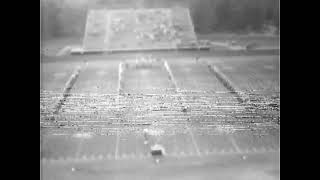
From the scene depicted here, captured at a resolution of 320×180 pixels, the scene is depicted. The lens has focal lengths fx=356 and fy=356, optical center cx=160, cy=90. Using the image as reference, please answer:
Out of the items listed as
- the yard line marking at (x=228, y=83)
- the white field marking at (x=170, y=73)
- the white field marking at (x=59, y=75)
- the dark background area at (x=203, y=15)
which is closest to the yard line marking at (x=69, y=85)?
the white field marking at (x=59, y=75)

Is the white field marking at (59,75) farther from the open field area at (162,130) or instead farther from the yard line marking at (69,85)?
the open field area at (162,130)

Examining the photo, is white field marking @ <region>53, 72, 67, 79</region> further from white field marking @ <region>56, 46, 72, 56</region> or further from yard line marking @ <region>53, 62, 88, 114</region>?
white field marking @ <region>56, 46, 72, 56</region>

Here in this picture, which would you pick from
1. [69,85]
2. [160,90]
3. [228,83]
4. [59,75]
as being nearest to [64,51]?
[59,75]

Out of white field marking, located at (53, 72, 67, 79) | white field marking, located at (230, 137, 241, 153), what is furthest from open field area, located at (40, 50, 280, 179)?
white field marking, located at (53, 72, 67, 79)

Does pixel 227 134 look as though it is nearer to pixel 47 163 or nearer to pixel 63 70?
pixel 47 163

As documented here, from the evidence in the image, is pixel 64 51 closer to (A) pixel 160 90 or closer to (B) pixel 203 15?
(A) pixel 160 90
